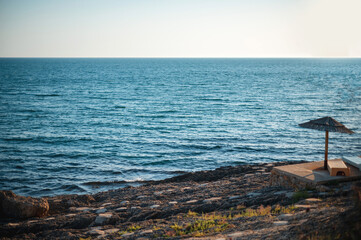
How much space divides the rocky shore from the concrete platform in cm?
38

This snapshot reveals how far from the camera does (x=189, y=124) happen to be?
108 ft

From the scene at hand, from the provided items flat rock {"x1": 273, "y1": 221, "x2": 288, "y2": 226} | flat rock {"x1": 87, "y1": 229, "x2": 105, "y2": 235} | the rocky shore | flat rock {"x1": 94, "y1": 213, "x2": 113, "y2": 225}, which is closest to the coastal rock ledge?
the rocky shore

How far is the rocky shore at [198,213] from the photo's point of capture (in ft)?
21.9

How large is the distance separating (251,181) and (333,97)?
142ft

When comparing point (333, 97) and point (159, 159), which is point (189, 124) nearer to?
point (159, 159)

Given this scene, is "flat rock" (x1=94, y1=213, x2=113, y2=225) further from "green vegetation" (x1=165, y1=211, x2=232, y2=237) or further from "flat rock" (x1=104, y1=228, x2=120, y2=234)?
"green vegetation" (x1=165, y1=211, x2=232, y2=237)

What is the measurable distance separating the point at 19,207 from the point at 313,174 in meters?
10.9

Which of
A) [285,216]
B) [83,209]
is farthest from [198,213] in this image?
[83,209]

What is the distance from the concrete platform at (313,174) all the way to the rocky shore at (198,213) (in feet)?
1.24

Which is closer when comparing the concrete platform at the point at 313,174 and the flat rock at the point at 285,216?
the flat rock at the point at 285,216

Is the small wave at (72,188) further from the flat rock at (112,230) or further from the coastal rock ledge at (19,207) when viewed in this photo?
the flat rock at (112,230)

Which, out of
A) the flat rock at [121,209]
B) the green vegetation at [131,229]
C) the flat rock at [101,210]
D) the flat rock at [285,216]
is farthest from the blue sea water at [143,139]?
the flat rock at [285,216]

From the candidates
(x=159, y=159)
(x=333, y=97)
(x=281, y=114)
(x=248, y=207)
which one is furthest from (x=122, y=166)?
(x=333, y=97)

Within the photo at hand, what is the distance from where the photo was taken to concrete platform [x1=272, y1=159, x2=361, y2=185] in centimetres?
1032
